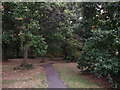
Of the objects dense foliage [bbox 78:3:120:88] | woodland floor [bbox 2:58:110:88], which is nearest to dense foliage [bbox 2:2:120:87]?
dense foliage [bbox 78:3:120:88]

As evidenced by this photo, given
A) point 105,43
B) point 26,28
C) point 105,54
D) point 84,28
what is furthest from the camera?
point 84,28

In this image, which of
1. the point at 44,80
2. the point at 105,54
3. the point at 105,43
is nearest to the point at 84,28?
the point at 105,43

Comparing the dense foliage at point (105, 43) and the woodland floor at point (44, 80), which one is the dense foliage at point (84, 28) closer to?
the dense foliage at point (105, 43)

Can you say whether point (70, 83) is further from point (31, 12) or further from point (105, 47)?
point (31, 12)

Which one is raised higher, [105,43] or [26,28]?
[26,28]

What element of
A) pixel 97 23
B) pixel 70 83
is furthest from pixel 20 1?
pixel 70 83

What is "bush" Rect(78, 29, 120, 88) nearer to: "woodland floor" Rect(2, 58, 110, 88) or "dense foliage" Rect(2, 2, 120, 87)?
"dense foliage" Rect(2, 2, 120, 87)

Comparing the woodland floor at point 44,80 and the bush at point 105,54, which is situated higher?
the bush at point 105,54

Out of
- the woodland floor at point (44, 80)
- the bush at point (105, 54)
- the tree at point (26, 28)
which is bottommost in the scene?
the woodland floor at point (44, 80)

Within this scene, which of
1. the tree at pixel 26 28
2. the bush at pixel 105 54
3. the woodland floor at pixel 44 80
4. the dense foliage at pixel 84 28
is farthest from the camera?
the tree at pixel 26 28

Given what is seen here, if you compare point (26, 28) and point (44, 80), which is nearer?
point (44, 80)

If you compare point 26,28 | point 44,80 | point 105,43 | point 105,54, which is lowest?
point 44,80

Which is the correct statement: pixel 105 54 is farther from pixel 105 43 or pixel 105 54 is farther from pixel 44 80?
pixel 44 80

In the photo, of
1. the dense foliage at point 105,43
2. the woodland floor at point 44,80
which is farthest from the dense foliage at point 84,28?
the woodland floor at point 44,80
